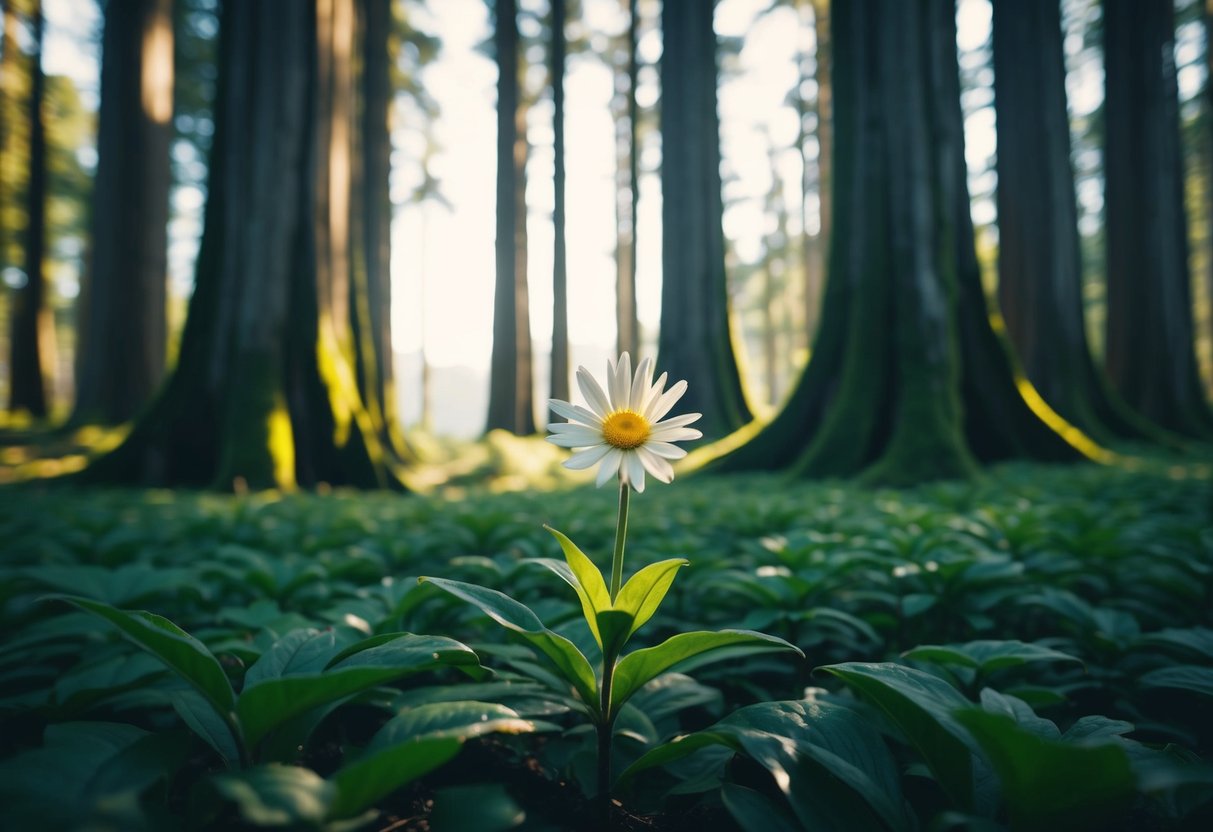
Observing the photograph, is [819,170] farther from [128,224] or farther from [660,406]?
[660,406]

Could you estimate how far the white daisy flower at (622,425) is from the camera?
114cm

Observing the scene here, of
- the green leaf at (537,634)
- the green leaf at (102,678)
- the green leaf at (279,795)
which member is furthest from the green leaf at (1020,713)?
the green leaf at (102,678)

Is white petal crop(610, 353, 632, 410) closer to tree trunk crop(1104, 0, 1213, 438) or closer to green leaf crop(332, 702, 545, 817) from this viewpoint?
green leaf crop(332, 702, 545, 817)

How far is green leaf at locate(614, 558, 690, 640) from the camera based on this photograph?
1058 millimetres

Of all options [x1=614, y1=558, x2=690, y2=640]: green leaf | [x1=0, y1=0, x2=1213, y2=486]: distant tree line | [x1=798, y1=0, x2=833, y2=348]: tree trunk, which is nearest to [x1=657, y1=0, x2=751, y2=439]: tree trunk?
[x1=0, y1=0, x2=1213, y2=486]: distant tree line

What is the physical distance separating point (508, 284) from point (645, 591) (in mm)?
13857

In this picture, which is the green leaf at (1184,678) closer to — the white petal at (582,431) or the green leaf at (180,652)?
the white petal at (582,431)

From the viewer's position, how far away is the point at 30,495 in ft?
18.2

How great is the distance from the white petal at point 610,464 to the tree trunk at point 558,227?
1459 cm

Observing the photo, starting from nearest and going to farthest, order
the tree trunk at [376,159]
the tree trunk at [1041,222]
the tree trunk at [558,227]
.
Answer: the tree trunk at [1041,222]
the tree trunk at [376,159]
the tree trunk at [558,227]

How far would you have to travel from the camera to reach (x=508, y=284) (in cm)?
1434

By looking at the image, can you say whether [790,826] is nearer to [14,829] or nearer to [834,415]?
[14,829]

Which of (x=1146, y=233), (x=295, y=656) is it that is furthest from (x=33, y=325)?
(x=1146, y=233)

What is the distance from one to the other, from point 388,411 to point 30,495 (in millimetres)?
4604
